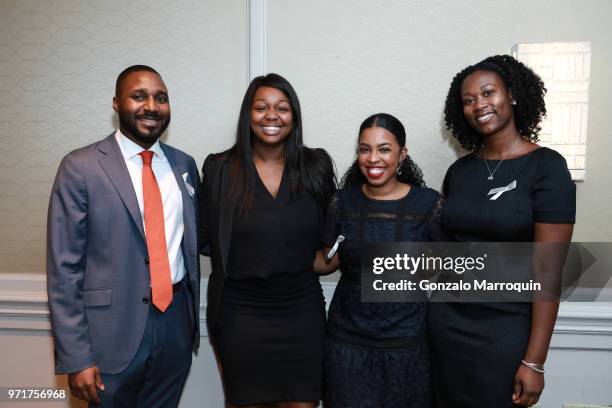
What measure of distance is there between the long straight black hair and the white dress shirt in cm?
22

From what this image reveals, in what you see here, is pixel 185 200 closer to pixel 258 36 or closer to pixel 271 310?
pixel 271 310

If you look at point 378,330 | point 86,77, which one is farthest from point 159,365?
point 86,77

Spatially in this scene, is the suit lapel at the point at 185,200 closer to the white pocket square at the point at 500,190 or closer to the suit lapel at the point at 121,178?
the suit lapel at the point at 121,178

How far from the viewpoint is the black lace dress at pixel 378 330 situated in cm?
156

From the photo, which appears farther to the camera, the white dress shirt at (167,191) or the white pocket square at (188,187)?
the white pocket square at (188,187)

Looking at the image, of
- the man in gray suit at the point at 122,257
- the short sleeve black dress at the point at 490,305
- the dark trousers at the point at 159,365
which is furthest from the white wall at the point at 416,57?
the dark trousers at the point at 159,365

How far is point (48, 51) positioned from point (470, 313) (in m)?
2.33

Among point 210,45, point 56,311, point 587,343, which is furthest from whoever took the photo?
point 210,45

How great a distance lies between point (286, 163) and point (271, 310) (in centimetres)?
60

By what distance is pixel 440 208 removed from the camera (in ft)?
5.41

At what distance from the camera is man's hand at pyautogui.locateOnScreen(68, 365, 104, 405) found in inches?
57.2

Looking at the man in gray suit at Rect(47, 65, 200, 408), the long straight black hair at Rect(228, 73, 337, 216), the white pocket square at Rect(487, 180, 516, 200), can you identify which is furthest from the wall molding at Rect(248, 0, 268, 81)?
the white pocket square at Rect(487, 180, 516, 200)

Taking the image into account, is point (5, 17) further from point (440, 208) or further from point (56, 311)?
point (440, 208)

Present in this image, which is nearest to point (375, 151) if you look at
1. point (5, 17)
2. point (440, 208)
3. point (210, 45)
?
point (440, 208)
